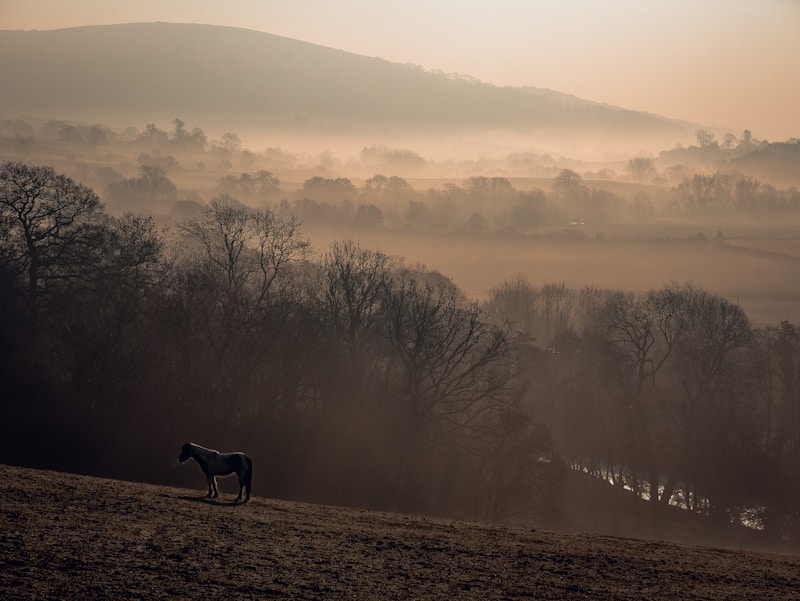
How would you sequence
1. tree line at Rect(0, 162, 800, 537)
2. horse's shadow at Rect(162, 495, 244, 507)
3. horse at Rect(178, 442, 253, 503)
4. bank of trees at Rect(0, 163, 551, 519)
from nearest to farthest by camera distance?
horse's shadow at Rect(162, 495, 244, 507)
horse at Rect(178, 442, 253, 503)
bank of trees at Rect(0, 163, 551, 519)
tree line at Rect(0, 162, 800, 537)

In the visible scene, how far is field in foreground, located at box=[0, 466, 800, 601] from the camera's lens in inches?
666

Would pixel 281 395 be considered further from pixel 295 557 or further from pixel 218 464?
pixel 295 557

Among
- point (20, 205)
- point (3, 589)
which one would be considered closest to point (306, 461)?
point (20, 205)

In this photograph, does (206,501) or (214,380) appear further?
(214,380)

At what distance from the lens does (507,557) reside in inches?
848

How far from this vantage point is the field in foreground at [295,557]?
16906 mm

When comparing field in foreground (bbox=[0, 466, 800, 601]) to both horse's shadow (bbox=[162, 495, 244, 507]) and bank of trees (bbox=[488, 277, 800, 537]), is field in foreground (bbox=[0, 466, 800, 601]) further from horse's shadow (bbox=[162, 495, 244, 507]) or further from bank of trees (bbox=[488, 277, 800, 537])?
bank of trees (bbox=[488, 277, 800, 537])

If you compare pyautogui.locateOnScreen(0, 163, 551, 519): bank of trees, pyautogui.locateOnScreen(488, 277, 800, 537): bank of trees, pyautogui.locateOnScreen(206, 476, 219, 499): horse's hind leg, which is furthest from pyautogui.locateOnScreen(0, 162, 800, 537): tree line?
pyautogui.locateOnScreen(206, 476, 219, 499): horse's hind leg

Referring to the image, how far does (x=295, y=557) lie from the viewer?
1938 cm

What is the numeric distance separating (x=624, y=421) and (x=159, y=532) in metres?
54.3

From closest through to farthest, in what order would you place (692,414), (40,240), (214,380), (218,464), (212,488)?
(218,464) < (212,488) < (214,380) < (40,240) < (692,414)

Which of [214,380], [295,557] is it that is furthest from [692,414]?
[295,557]

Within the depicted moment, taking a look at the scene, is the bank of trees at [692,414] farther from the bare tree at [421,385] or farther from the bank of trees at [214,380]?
the bare tree at [421,385]

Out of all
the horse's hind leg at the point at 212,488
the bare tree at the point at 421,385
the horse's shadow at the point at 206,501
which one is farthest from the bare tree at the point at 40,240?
the horse's shadow at the point at 206,501
